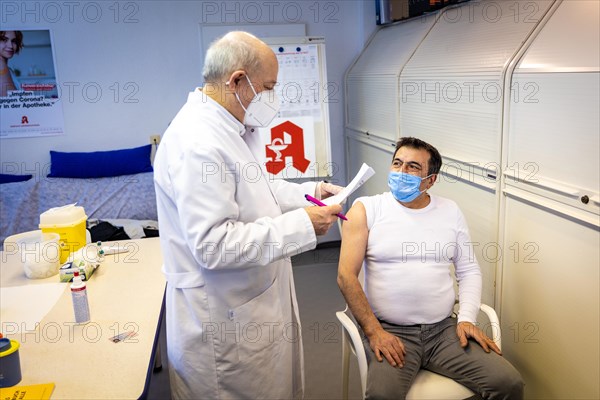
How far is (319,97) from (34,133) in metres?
2.18

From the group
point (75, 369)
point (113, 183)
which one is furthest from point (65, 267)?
point (113, 183)

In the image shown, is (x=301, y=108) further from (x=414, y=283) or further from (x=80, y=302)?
(x=80, y=302)

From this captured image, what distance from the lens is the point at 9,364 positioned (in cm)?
138

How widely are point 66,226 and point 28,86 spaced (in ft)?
7.62

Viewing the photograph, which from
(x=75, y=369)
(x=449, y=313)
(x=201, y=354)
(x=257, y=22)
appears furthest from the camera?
(x=257, y=22)

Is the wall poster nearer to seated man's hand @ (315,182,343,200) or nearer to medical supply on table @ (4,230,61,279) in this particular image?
medical supply on table @ (4,230,61,279)

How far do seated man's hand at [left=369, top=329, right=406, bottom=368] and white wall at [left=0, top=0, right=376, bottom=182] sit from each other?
9.59 feet

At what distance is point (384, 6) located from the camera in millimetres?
3994

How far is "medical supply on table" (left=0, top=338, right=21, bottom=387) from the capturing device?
1367 mm

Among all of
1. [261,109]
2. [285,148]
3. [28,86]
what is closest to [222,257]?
[261,109]

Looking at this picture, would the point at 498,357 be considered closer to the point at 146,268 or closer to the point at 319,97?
the point at 146,268

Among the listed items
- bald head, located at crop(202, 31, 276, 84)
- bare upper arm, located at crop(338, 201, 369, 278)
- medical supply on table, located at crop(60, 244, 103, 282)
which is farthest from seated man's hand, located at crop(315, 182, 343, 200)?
medical supply on table, located at crop(60, 244, 103, 282)

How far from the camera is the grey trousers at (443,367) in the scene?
1.76 m

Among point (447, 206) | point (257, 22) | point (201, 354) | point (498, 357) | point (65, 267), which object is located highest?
point (257, 22)
